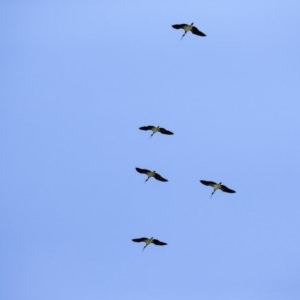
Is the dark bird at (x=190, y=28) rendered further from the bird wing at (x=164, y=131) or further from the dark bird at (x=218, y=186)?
the dark bird at (x=218, y=186)

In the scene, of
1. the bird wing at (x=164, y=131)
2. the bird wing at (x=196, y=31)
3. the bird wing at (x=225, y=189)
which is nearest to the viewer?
the bird wing at (x=196, y=31)

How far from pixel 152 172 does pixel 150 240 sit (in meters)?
7.18

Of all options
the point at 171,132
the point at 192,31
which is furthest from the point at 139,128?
the point at 192,31

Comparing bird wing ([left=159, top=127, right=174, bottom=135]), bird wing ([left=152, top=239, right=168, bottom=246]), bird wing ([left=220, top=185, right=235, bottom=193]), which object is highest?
bird wing ([left=159, top=127, right=174, bottom=135])

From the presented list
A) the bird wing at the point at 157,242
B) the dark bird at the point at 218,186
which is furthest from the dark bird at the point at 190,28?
the bird wing at the point at 157,242

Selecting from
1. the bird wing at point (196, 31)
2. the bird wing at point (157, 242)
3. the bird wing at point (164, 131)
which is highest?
the bird wing at point (196, 31)

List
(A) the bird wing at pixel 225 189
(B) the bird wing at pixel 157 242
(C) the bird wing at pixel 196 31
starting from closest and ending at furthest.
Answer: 1. (C) the bird wing at pixel 196 31
2. (A) the bird wing at pixel 225 189
3. (B) the bird wing at pixel 157 242

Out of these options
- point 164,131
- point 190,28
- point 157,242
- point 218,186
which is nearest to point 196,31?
point 190,28

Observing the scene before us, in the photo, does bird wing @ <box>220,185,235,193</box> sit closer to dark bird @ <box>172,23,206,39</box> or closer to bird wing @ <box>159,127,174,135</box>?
bird wing @ <box>159,127,174,135</box>

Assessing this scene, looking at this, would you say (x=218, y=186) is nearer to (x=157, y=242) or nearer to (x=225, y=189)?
(x=225, y=189)

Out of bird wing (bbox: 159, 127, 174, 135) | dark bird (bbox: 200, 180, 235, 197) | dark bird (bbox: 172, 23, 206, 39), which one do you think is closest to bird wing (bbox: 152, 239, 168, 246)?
dark bird (bbox: 200, 180, 235, 197)

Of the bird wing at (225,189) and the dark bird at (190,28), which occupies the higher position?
the dark bird at (190,28)

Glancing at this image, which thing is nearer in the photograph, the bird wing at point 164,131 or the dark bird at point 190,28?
the dark bird at point 190,28

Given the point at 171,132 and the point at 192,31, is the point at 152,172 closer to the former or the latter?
the point at 171,132
